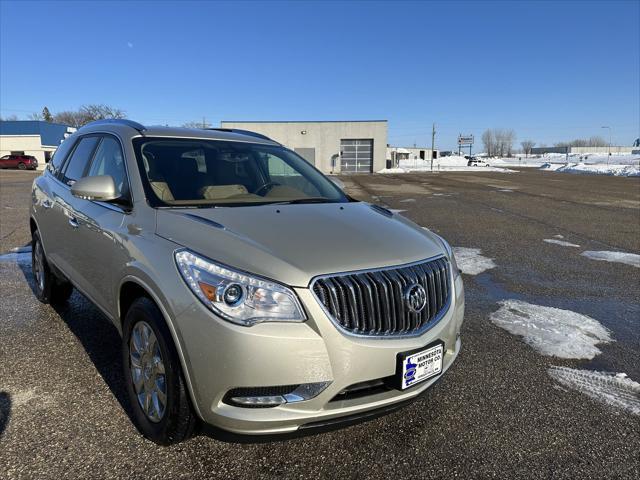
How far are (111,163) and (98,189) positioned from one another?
26.1 inches

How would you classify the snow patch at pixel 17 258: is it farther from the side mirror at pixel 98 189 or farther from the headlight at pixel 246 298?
the headlight at pixel 246 298

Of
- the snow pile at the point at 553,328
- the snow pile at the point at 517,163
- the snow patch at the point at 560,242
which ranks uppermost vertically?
the snow pile at the point at 517,163

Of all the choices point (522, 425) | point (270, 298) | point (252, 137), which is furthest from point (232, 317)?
point (252, 137)

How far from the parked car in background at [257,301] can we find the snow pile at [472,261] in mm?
3845

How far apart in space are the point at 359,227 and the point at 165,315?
116 centimetres

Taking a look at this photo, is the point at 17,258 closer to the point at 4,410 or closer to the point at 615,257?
the point at 4,410

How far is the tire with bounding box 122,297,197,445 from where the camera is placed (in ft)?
7.34

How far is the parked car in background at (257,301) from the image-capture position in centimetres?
205

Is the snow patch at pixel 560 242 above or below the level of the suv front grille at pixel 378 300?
below

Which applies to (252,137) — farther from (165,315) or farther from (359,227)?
(165,315)

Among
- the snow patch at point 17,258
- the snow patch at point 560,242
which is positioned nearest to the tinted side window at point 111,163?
the snow patch at point 17,258

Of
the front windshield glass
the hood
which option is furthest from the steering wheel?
the hood

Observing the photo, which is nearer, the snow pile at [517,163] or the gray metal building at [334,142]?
the gray metal building at [334,142]

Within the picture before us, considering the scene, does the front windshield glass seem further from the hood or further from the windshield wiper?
the hood
